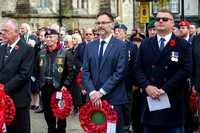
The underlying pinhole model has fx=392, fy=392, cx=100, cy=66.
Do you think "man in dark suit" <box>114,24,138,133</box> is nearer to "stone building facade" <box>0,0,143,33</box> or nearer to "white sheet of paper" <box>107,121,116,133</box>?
"white sheet of paper" <box>107,121,116,133</box>

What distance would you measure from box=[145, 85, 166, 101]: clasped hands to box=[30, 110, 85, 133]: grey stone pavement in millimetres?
3915

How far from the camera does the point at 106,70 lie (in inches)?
242

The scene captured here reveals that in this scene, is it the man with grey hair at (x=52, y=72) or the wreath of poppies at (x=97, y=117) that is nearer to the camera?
the wreath of poppies at (x=97, y=117)

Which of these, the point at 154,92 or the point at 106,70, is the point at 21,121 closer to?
the point at 106,70

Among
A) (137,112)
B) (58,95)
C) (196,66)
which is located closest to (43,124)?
(58,95)

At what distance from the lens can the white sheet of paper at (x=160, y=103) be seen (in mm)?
5633

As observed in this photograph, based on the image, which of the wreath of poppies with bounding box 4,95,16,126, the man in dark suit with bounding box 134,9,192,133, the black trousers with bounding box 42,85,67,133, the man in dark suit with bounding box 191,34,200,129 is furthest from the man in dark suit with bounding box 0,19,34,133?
the man in dark suit with bounding box 191,34,200,129

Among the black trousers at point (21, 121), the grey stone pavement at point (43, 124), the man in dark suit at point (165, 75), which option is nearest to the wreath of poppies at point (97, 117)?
the man in dark suit at point (165, 75)

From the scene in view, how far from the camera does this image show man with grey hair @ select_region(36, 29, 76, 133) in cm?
805

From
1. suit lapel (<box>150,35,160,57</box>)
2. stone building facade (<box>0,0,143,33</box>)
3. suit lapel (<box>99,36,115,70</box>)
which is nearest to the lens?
suit lapel (<box>150,35,160,57</box>)

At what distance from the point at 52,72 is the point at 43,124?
252 centimetres

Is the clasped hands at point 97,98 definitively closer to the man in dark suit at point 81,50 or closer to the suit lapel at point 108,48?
the suit lapel at point 108,48

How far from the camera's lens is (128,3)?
40.7 metres

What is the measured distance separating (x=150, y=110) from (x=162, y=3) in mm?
17619
